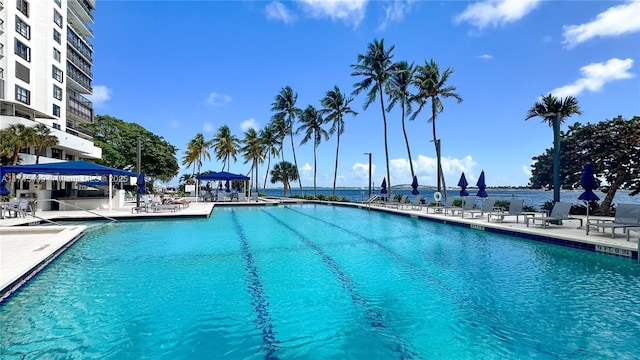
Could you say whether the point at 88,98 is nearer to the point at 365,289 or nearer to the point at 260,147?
the point at 260,147

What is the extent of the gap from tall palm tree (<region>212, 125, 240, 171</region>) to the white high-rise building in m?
14.1

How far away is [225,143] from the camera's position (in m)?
44.2

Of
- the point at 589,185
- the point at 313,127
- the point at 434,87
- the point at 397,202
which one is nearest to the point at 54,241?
the point at 589,185

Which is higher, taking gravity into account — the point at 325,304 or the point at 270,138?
the point at 270,138

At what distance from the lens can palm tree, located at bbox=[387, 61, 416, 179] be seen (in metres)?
25.8

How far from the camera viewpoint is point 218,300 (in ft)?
16.4

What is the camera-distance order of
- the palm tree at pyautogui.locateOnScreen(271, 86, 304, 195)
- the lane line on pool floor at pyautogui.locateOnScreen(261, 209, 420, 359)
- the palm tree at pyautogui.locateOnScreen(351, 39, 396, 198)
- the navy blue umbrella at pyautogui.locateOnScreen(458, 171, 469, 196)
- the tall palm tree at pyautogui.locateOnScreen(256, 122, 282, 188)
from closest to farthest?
the lane line on pool floor at pyautogui.locateOnScreen(261, 209, 420, 359)
the navy blue umbrella at pyautogui.locateOnScreen(458, 171, 469, 196)
the palm tree at pyautogui.locateOnScreen(351, 39, 396, 198)
the palm tree at pyautogui.locateOnScreen(271, 86, 304, 195)
the tall palm tree at pyautogui.locateOnScreen(256, 122, 282, 188)

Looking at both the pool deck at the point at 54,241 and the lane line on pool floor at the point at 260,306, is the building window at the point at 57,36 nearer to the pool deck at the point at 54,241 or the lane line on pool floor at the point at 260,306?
the pool deck at the point at 54,241

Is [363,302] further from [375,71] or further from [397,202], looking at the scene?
[375,71]

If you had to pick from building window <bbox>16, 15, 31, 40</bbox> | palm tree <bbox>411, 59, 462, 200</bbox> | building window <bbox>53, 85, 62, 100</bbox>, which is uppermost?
building window <bbox>16, 15, 31, 40</bbox>

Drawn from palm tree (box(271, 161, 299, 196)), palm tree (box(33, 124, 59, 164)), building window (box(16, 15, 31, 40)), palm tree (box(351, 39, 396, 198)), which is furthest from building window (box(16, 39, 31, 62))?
palm tree (box(351, 39, 396, 198))

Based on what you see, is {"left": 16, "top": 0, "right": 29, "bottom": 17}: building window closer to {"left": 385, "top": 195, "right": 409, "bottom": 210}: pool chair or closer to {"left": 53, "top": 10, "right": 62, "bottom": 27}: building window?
{"left": 53, "top": 10, "right": 62, "bottom": 27}: building window

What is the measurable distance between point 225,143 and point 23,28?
22207 millimetres

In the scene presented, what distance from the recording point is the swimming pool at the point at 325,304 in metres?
3.58
